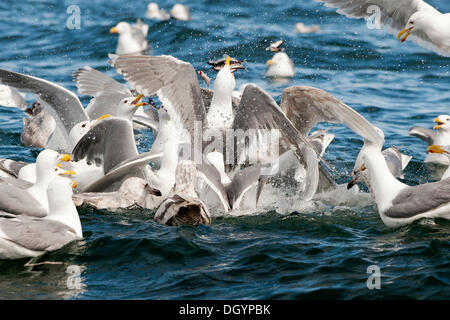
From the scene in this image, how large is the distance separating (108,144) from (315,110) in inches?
97.9

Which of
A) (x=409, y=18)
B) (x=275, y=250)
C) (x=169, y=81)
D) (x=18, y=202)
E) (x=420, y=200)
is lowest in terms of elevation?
(x=275, y=250)

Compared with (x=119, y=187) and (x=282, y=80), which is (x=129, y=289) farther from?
(x=282, y=80)

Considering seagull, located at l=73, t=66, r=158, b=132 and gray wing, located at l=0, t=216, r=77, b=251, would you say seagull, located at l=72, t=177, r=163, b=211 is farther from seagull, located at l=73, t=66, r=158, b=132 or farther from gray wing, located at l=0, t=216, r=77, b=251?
seagull, located at l=73, t=66, r=158, b=132

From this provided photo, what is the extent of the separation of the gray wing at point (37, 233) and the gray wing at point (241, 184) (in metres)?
1.83

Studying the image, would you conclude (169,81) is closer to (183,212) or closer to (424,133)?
(183,212)

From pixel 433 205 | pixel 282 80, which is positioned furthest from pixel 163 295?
pixel 282 80

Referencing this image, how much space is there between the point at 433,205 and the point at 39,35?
13911 millimetres

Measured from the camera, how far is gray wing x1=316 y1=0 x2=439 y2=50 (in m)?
10.1

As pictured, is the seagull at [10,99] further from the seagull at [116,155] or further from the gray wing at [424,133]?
the gray wing at [424,133]

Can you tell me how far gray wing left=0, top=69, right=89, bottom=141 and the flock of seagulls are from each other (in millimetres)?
15

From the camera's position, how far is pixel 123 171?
8.00 m

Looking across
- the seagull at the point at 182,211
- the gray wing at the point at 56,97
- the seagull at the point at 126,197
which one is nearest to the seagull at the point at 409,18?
the gray wing at the point at 56,97

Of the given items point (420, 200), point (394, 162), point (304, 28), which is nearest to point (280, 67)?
point (304, 28)

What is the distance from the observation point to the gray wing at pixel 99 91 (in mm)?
10969
